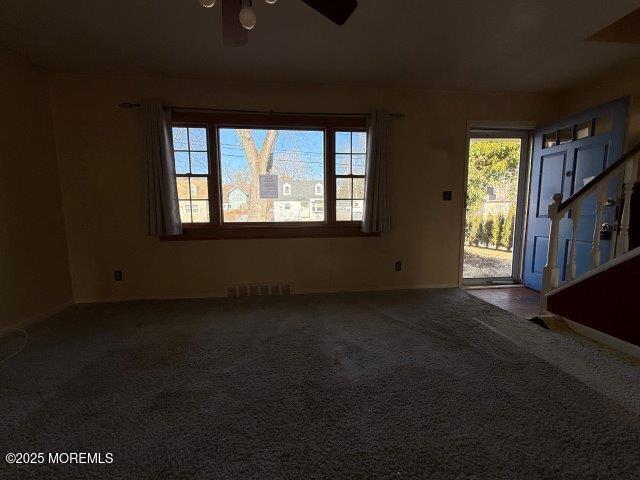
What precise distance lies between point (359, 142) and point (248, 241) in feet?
5.54

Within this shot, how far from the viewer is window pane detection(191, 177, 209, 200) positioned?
3150mm

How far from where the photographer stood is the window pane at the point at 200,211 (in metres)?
3.19

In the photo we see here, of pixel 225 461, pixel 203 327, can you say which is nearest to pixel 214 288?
pixel 203 327

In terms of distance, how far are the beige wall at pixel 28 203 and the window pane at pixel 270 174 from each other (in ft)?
5.29

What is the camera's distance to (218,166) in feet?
10.3

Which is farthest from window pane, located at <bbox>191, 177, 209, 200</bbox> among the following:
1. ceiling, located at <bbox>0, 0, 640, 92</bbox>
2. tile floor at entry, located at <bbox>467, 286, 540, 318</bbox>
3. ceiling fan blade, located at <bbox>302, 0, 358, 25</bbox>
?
tile floor at entry, located at <bbox>467, 286, 540, 318</bbox>

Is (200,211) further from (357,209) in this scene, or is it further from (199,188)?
(357,209)

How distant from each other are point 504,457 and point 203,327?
217cm

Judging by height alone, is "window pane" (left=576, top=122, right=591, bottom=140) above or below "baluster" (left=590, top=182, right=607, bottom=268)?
above

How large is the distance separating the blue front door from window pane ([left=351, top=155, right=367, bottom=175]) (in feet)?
6.74

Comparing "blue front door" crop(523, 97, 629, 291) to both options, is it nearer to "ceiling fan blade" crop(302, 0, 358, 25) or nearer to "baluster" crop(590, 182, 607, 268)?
"baluster" crop(590, 182, 607, 268)

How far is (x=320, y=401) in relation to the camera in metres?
1.52

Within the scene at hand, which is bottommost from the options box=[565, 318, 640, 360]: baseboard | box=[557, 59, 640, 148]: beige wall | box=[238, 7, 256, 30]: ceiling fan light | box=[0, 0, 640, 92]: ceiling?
box=[565, 318, 640, 360]: baseboard

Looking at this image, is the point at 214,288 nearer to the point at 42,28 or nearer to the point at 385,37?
the point at 42,28
